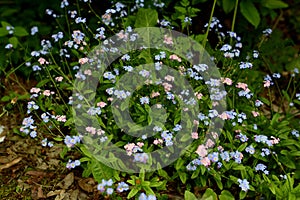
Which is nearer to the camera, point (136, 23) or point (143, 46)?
point (143, 46)

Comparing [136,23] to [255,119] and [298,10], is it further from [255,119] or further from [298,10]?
[298,10]

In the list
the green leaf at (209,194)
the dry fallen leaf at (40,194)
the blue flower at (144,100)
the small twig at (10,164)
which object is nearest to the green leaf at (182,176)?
the green leaf at (209,194)

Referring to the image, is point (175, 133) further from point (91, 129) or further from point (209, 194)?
point (91, 129)

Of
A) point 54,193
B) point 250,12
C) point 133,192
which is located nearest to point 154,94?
point 133,192

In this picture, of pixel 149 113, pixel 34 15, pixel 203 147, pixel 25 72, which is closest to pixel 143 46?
pixel 149 113

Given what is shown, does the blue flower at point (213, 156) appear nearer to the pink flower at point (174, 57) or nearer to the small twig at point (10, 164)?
the pink flower at point (174, 57)

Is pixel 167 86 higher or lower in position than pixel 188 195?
higher
